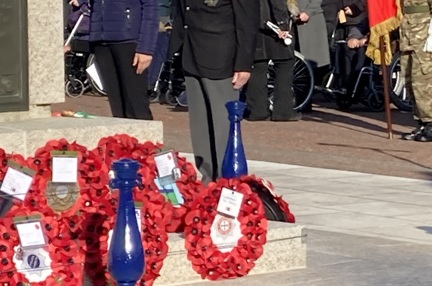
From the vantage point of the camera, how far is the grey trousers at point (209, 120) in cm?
838

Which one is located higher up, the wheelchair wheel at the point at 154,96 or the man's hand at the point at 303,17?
the man's hand at the point at 303,17

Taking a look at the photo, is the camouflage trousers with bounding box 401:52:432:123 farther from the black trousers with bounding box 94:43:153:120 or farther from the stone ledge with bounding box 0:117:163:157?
the stone ledge with bounding box 0:117:163:157

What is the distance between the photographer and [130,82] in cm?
875

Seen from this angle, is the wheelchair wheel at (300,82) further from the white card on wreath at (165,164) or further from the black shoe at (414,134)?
the white card on wreath at (165,164)

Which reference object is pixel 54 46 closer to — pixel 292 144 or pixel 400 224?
pixel 400 224

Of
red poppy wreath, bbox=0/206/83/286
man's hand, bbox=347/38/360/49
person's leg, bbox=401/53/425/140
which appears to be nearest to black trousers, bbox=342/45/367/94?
man's hand, bbox=347/38/360/49

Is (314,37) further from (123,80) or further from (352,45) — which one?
(123,80)

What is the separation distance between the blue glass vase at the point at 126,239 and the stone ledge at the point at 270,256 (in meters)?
1.14

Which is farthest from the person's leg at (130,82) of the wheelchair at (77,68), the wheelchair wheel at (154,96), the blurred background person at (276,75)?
the wheelchair at (77,68)

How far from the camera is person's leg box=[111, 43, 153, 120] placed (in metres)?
8.75

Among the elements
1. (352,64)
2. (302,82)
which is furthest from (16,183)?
(352,64)

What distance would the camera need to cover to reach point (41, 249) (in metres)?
6.40

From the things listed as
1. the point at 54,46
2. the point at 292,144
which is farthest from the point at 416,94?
the point at 54,46

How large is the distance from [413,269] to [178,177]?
1451 mm
